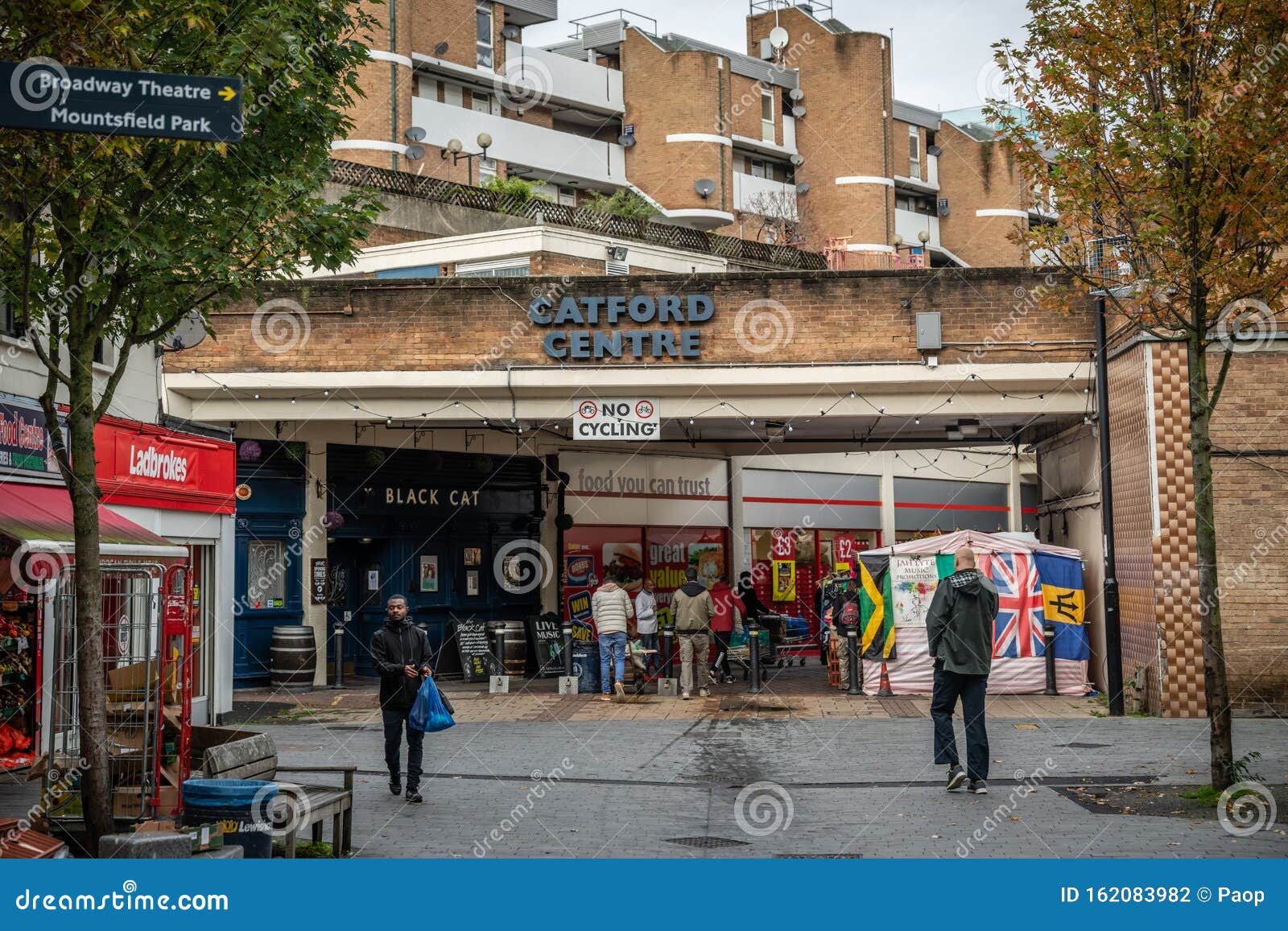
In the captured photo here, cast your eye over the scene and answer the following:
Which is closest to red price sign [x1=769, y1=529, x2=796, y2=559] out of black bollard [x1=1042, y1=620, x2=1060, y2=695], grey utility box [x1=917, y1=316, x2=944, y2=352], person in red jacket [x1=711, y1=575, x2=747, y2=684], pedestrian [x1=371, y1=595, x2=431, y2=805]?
person in red jacket [x1=711, y1=575, x2=747, y2=684]

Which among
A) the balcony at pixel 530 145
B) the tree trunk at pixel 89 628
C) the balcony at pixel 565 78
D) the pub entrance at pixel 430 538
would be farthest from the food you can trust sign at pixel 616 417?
the balcony at pixel 565 78

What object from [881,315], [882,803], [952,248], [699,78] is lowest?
[882,803]

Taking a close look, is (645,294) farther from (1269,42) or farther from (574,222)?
(574,222)

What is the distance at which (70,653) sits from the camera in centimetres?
1029

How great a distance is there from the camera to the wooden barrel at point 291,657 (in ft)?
66.7

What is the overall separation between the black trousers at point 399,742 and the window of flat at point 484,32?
35.6m

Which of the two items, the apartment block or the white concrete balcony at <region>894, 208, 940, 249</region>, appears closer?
the apartment block

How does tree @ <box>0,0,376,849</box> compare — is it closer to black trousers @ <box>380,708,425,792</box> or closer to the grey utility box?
black trousers @ <box>380,708,425,792</box>

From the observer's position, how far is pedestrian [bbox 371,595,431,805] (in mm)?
10781

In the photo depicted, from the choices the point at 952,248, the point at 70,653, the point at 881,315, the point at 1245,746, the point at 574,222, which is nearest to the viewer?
the point at 70,653

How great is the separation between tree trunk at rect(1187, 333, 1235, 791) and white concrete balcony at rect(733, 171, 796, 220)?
128 feet

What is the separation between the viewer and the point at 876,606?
18.3 metres

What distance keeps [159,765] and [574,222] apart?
2297cm

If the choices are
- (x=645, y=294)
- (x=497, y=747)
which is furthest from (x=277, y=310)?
(x=497, y=747)
